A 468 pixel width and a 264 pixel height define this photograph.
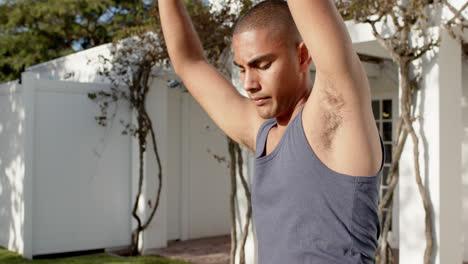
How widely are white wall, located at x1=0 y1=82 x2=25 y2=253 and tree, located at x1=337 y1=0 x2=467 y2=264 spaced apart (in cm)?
483

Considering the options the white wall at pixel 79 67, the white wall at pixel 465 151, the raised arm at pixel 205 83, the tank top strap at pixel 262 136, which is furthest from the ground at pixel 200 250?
the tank top strap at pixel 262 136

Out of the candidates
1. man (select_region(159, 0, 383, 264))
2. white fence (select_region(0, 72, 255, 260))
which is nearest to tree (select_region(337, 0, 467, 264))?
white fence (select_region(0, 72, 255, 260))

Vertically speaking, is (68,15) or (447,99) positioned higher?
(68,15)

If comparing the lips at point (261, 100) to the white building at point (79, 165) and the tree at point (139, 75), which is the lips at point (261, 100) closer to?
the white building at point (79, 165)

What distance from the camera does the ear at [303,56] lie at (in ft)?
3.70

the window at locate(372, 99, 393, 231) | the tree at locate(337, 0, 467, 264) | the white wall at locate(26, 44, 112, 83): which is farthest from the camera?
the white wall at locate(26, 44, 112, 83)

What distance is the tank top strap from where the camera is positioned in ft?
3.99

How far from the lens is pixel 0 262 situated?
23.9ft

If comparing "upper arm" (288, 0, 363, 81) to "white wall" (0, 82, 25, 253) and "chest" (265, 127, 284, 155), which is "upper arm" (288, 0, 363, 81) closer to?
"chest" (265, 127, 284, 155)

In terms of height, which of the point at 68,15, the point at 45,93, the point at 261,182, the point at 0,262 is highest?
the point at 68,15

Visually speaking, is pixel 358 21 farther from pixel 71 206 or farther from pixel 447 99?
pixel 71 206

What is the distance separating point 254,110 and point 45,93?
6722 mm

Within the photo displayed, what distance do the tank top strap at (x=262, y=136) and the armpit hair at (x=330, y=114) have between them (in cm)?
22

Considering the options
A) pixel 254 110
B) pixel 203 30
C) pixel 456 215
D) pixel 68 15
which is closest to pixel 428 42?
pixel 456 215
